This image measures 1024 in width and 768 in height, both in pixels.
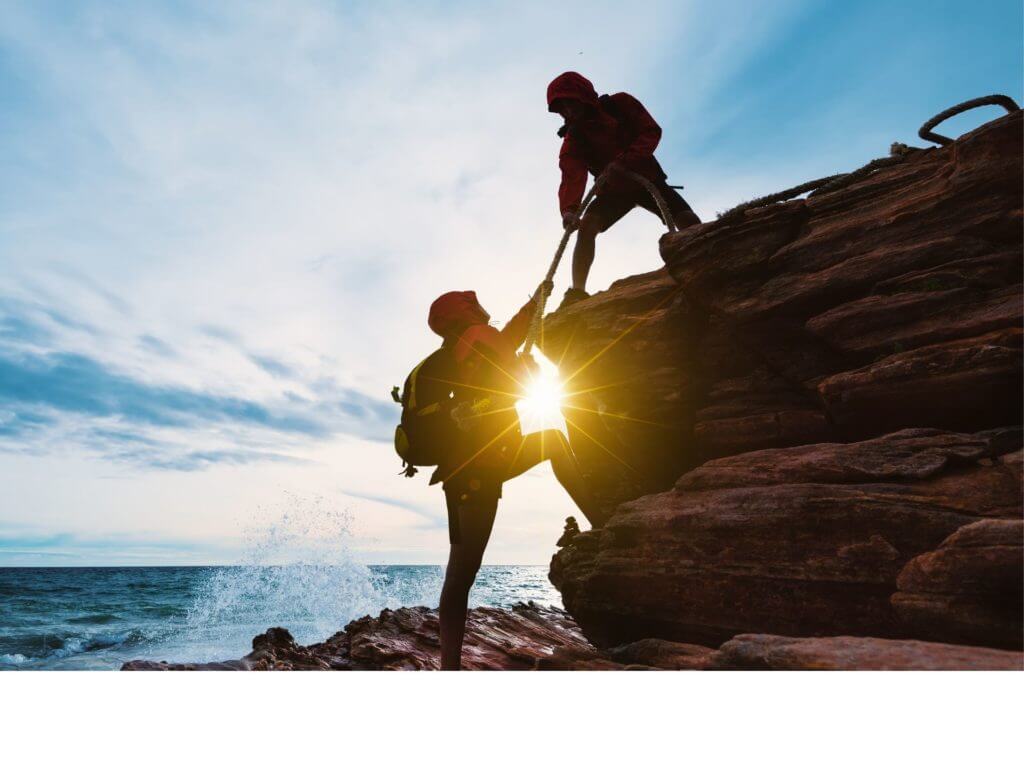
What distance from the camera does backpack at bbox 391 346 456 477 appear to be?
173 inches

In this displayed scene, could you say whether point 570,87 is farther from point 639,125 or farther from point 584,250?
point 584,250

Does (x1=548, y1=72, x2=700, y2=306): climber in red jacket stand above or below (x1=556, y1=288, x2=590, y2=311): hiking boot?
above

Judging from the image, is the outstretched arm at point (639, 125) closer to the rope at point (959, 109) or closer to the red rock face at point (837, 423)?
the red rock face at point (837, 423)

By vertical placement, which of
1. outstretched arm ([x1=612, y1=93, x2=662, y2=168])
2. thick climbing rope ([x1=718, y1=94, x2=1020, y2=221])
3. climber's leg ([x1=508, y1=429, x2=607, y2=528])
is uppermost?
outstretched arm ([x1=612, y1=93, x2=662, y2=168])

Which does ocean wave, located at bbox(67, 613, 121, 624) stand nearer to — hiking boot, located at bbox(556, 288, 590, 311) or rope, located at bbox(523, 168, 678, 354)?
hiking boot, located at bbox(556, 288, 590, 311)

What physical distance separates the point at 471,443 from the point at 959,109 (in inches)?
203

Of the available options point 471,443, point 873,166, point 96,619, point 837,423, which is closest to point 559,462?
point 471,443

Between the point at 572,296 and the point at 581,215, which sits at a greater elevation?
the point at 581,215

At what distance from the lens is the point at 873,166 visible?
5.63 m

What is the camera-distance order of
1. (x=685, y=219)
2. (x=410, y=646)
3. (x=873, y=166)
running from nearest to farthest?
(x=873, y=166) → (x=410, y=646) → (x=685, y=219)

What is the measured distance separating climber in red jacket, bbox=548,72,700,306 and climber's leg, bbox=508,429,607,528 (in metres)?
2.63

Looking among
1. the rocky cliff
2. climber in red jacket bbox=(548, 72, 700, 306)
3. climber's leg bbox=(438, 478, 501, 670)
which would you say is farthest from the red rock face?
climber's leg bbox=(438, 478, 501, 670)
